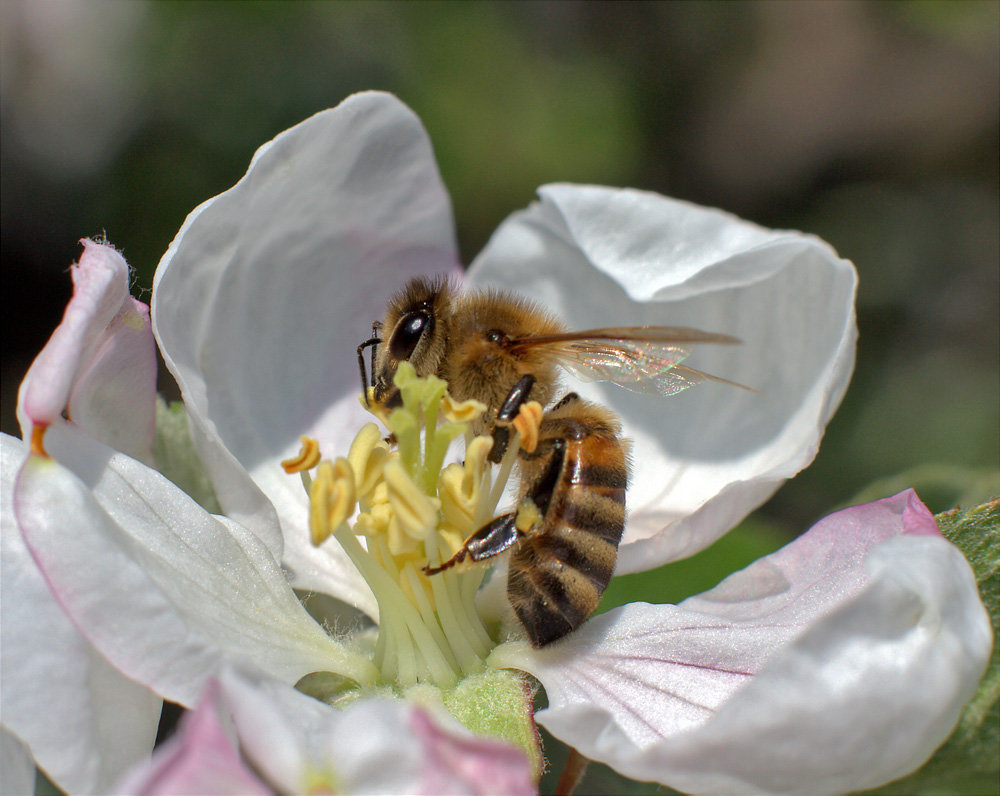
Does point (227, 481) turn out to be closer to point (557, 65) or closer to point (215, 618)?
point (215, 618)

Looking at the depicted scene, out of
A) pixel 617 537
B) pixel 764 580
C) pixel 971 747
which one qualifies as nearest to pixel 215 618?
pixel 617 537

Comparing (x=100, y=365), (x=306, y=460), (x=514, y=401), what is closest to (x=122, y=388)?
(x=100, y=365)

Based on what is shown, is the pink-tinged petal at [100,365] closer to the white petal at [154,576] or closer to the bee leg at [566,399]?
the white petal at [154,576]

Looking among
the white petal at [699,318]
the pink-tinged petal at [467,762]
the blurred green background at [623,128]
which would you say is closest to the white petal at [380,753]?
the pink-tinged petal at [467,762]

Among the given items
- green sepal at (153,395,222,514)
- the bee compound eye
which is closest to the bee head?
the bee compound eye

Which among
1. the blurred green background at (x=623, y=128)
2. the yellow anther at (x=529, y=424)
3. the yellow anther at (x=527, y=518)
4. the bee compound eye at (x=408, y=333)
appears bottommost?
the blurred green background at (x=623, y=128)

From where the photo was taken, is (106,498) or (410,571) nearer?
(106,498)

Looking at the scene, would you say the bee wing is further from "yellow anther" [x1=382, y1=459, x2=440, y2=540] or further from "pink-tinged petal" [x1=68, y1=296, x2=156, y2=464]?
"pink-tinged petal" [x1=68, y1=296, x2=156, y2=464]
